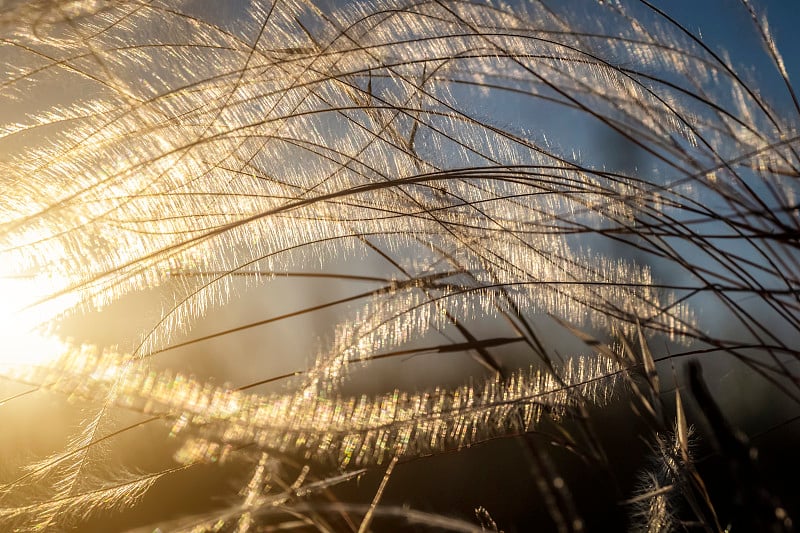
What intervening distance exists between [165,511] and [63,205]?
873mm

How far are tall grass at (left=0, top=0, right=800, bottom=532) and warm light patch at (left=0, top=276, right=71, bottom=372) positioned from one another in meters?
0.01

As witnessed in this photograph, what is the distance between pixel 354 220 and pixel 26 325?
574 millimetres

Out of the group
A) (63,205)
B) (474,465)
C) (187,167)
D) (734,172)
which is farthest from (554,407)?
(474,465)

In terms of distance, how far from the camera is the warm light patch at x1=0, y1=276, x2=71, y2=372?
101cm

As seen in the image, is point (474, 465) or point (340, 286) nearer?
point (340, 286)

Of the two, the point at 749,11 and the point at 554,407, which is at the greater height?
the point at 749,11

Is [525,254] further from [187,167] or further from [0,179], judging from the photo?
[0,179]

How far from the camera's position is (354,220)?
1062mm

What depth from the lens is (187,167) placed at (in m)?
1.05

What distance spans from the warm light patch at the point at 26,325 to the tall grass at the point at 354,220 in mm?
13

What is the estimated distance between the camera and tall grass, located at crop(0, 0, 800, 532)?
0.93m

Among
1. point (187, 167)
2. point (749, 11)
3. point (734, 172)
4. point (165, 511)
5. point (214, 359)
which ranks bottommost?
point (165, 511)

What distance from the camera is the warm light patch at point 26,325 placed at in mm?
1010

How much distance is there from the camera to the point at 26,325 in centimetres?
102
